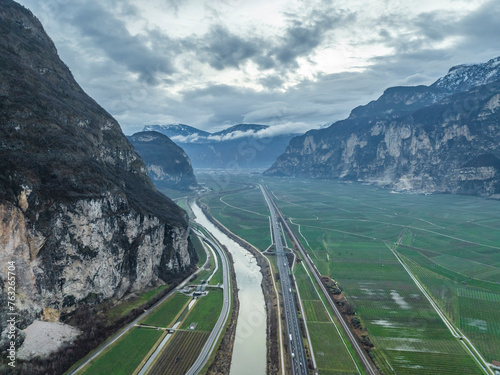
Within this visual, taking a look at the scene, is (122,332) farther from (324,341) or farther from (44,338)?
(324,341)

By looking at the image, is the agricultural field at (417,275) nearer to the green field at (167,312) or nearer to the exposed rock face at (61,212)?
the green field at (167,312)

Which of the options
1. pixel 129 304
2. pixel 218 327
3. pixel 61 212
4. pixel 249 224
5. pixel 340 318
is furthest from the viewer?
pixel 249 224

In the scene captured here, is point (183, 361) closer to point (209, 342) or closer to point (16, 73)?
point (209, 342)

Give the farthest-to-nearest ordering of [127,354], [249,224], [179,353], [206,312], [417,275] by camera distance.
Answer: [249,224] < [417,275] < [206,312] < [179,353] < [127,354]

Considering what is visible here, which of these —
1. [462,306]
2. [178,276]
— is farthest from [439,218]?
[178,276]

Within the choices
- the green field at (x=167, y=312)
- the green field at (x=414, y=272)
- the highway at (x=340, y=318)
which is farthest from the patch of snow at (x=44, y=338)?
the highway at (x=340, y=318)

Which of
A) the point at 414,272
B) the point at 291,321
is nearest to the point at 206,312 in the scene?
the point at 291,321

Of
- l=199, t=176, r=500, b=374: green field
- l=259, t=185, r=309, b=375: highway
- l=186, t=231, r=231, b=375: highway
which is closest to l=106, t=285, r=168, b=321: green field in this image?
l=186, t=231, r=231, b=375: highway
